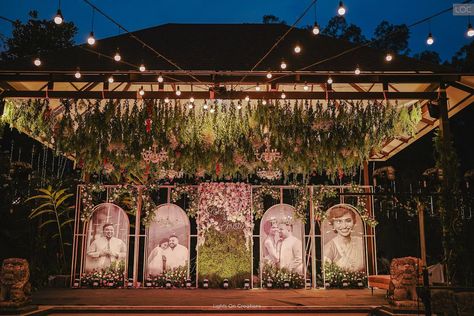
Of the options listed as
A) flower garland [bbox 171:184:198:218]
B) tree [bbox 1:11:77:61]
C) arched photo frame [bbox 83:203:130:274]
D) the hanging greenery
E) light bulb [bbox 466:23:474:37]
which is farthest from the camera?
tree [bbox 1:11:77:61]

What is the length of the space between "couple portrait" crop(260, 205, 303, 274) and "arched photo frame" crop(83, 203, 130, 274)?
11.4 feet

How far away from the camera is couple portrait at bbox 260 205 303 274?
11.4 m

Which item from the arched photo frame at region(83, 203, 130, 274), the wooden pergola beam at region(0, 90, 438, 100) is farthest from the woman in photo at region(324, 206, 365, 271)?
the arched photo frame at region(83, 203, 130, 274)

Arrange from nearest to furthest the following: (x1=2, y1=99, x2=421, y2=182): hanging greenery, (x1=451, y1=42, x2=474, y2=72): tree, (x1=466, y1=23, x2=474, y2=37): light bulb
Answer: (x1=466, y1=23, x2=474, y2=37): light bulb < (x1=2, y1=99, x2=421, y2=182): hanging greenery < (x1=451, y1=42, x2=474, y2=72): tree

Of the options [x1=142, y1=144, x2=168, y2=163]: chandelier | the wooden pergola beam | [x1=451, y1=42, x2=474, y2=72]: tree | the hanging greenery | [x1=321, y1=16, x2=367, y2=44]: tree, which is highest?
[x1=321, y1=16, x2=367, y2=44]: tree

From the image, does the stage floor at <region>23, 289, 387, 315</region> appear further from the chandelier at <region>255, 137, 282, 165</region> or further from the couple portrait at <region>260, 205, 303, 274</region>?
the chandelier at <region>255, 137, 282, 165</region>

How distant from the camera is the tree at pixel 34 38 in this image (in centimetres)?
1816

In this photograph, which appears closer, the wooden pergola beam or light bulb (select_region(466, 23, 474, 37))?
light bulb (select_region(466, 23, 474, 37))

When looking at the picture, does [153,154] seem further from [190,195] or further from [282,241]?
[282,241]

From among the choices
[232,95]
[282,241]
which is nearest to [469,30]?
[232,95]

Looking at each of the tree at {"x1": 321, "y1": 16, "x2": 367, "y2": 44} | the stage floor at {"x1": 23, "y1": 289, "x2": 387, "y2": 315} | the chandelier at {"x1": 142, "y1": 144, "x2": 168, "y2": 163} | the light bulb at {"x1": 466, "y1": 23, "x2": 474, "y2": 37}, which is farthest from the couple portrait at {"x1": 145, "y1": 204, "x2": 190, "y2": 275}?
the tree at {"x1": 321, "y1": 16, "x2": 367, "y2": 44}

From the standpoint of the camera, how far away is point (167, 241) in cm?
1152

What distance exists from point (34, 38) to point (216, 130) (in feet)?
40.7

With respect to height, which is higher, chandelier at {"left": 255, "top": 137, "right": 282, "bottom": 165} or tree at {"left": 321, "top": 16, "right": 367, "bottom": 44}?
tree at {"left": 321, "top": 16, "right": 367, "bottom": 44}
